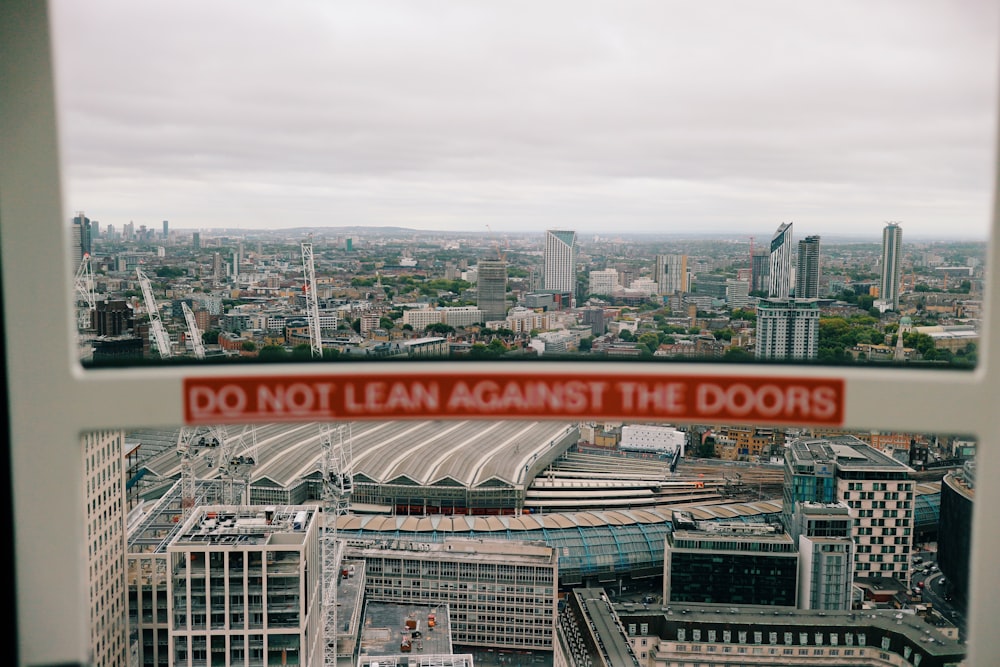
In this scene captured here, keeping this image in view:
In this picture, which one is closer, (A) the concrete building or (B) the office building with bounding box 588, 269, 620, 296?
(B) the office building with bounding box 588, 269, 620, 296

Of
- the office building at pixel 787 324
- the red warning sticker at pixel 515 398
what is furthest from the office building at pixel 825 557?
the red warning sticker at pixel 515 398

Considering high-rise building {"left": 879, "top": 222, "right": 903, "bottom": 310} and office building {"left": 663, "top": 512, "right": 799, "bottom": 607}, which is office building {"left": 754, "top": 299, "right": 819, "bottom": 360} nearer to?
high-rise building {"left": 879, "top": 222, "right": 903, "bottom": 310}

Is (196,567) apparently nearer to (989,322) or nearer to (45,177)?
(45,177)

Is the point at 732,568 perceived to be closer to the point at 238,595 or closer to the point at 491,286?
the point at 238,595

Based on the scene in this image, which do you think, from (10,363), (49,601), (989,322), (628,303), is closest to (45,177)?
(10,363)

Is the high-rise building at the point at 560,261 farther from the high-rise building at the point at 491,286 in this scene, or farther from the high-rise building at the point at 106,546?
the high-rise building at the point at 106,546

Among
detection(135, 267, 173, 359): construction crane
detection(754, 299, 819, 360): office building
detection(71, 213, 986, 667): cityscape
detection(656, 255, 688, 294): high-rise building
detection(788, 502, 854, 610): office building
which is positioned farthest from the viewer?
detection(788, 502, 854, 610): office building

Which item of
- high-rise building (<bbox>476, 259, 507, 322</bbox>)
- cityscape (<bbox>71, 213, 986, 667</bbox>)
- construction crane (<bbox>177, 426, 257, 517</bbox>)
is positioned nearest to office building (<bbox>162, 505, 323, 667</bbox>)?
cityscape (<bbox>71, 213, 986, 667</bbox>)
